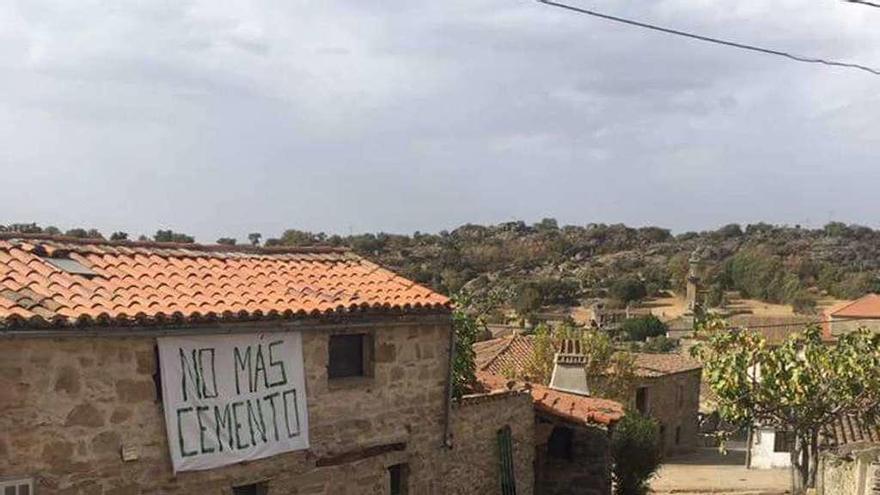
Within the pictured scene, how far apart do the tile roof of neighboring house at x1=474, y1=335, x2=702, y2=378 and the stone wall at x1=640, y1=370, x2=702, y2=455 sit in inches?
16.1

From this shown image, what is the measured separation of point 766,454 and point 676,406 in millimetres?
7179

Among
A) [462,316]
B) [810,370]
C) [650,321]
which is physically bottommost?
[650,321]

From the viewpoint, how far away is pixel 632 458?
21.2 meters

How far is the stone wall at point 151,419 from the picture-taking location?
29.0 feet

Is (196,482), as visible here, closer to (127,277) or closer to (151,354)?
(151,354)

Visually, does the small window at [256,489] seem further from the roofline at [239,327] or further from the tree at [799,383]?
the tree at [799,383]

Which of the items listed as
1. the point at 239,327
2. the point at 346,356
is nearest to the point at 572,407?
the point at 346,356

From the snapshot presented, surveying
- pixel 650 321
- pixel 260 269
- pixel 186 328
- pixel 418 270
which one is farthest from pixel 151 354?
pixel 418 270

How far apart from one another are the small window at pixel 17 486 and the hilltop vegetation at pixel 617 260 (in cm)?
4325

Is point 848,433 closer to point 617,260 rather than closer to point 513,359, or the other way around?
point 513,359

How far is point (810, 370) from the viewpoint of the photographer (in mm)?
18391

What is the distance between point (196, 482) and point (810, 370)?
13247 millimetres

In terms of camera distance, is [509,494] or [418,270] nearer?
[509,494]

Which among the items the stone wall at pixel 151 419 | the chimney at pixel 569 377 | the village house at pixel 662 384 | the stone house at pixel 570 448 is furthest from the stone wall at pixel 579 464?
the village house at pixel 662 384
